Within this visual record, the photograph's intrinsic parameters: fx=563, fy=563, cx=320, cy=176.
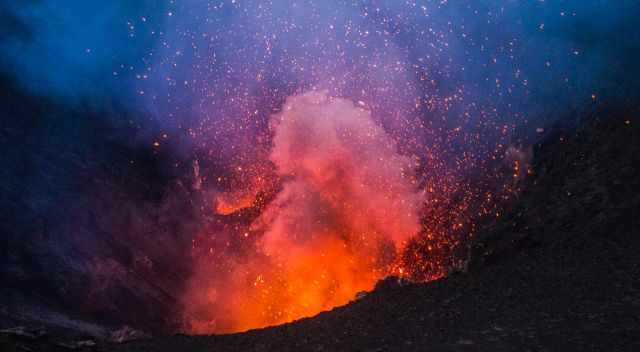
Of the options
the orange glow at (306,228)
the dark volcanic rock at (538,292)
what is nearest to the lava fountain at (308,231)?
the orange glow at (306,228)

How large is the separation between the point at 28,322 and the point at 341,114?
10.00 meters

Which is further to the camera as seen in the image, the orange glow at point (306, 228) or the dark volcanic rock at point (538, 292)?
the orange glow at point (306, 228)

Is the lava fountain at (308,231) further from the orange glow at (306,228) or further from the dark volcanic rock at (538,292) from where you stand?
the dark volcanic rock at (538,292)

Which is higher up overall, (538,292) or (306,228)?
(306,228)

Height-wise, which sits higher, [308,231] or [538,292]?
[308,231]

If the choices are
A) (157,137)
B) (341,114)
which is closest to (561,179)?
(341,114)

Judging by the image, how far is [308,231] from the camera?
1648cm

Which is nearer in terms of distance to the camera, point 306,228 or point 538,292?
point 538,292

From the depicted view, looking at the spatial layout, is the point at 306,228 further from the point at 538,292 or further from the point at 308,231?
the point at 538,292

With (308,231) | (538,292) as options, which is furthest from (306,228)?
(538,292)

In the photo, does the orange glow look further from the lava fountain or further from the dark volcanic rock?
the dark volcanic rock

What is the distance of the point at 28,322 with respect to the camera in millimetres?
8672

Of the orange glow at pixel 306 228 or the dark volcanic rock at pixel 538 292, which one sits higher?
the orange glow at pixel 306 228

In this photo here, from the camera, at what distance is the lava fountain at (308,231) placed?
1512 centimetres
